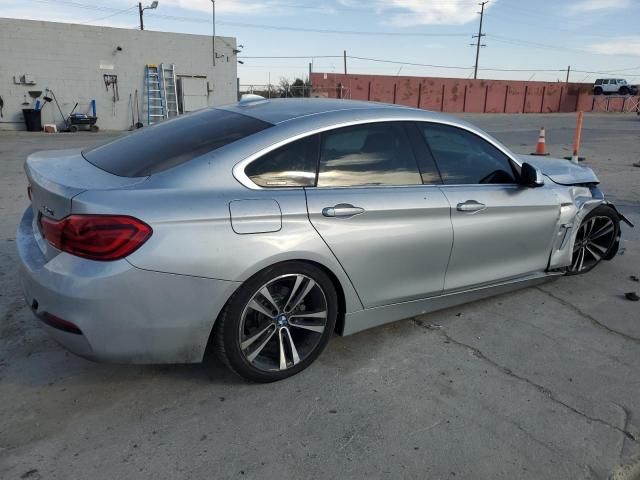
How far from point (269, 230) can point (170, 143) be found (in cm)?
87

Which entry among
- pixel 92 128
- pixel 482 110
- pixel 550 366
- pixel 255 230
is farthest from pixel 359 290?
pixel 482 110

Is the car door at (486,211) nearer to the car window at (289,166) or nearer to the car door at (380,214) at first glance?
the car door at (380,214)

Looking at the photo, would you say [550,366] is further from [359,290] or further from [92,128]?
[92,128]

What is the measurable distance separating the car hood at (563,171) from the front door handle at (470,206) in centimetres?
93

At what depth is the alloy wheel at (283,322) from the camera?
2877 millimetres

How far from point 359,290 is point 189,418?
1191 mm

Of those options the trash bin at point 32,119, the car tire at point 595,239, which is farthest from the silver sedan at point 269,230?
the trash bin at point 32,119

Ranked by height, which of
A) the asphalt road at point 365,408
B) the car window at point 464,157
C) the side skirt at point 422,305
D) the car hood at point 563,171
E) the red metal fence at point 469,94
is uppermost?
the red metal fence at point 469,94

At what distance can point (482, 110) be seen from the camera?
44125mm

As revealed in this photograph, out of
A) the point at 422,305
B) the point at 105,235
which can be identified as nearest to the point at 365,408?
the point at 422,305

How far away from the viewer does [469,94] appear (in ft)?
140

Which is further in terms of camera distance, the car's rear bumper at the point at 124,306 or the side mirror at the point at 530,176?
the side mirror at the point at 530,176

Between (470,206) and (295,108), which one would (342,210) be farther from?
(470,206)

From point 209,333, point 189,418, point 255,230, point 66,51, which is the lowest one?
point 189,418
